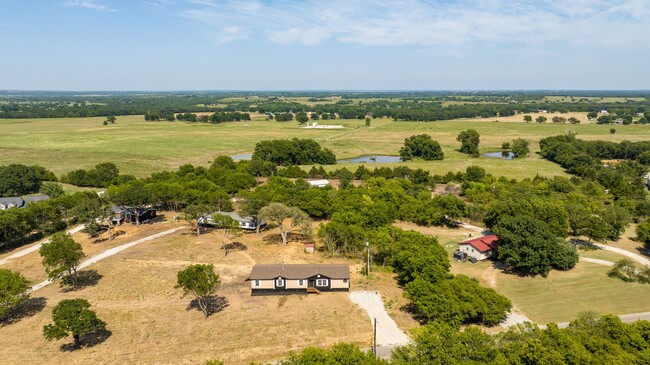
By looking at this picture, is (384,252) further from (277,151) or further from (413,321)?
(277,151)

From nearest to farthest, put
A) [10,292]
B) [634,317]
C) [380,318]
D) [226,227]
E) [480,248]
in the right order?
[10,292]
[634,317]
[380,318]
[480,248]
[226,227]

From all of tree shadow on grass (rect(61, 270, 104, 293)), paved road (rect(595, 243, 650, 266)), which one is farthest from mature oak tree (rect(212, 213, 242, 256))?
paved road (rect(595, 243, 650, 266))

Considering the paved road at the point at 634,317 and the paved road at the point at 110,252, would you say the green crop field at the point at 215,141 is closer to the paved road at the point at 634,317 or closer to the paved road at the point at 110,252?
the paved road at the point at 110,252

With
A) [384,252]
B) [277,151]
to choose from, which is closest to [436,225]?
[384,252]

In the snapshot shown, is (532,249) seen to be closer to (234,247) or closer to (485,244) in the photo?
(485,244)

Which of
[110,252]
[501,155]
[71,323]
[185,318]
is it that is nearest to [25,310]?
[71,323]

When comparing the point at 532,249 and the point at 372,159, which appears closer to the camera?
the point at 532,249
